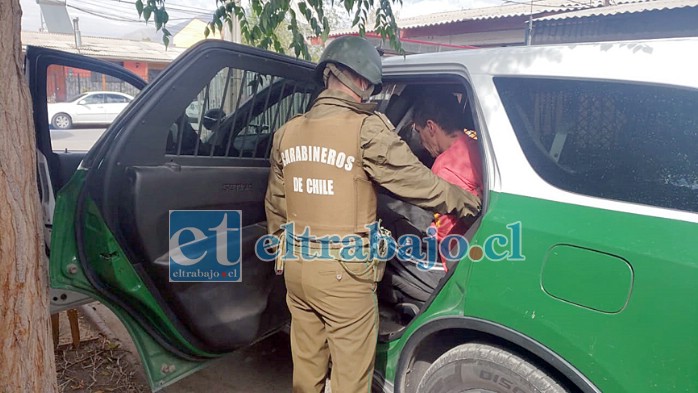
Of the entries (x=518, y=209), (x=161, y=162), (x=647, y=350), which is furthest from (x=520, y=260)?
(x=161, y=162)

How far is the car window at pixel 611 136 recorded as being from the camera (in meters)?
1.42

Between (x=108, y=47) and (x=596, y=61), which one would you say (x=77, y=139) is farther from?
(x=596, y=61)

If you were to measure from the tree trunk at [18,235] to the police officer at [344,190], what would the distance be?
907mm

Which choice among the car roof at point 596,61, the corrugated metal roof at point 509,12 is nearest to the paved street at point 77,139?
the corrugated metal roof at point 509,12

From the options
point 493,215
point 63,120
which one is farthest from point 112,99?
point 493,215

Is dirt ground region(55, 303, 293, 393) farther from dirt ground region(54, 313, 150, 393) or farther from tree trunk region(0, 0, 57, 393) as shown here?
tree trunk region(0, 0, 57, 393)

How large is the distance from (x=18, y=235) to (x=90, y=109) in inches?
816

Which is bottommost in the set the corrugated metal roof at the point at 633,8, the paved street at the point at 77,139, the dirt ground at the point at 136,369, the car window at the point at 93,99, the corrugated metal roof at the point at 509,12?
the dirt ground at the point at 136,369

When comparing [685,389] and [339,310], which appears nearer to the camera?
[685,389]

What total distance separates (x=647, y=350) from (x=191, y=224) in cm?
169

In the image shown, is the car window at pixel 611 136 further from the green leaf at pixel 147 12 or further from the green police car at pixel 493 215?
the green leaf at pixel 147 12

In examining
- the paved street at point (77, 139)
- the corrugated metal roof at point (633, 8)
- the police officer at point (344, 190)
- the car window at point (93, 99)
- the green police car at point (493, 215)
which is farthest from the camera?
the car window at point (93, 99)

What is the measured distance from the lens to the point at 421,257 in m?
2.63

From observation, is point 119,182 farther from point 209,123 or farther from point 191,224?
point 209,123
